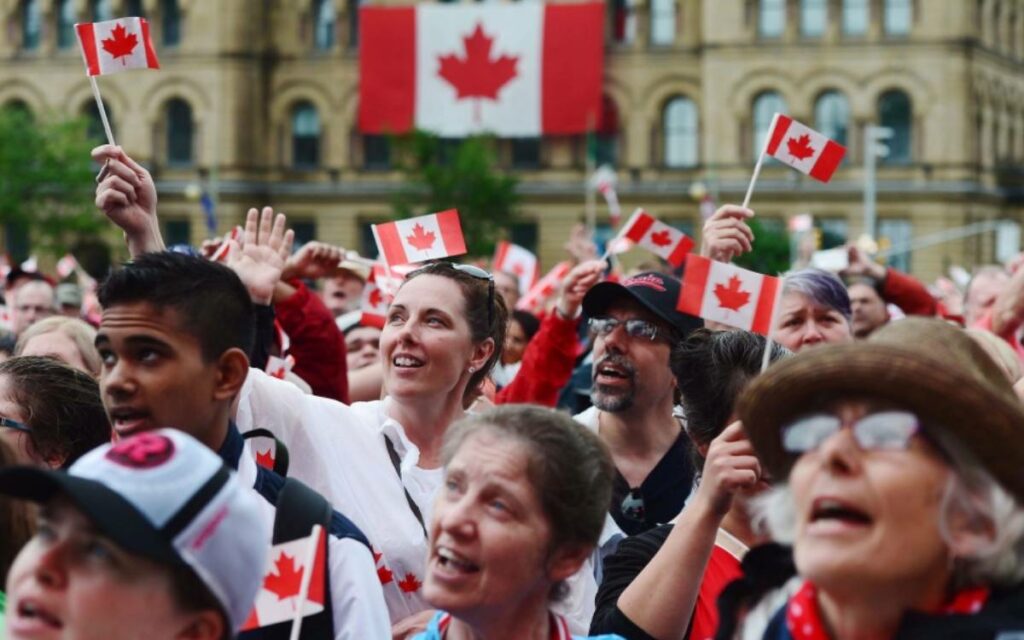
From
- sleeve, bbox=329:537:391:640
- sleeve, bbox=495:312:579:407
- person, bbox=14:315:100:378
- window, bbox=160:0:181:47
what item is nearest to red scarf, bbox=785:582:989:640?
sleeve, bbox=329:537:391:640

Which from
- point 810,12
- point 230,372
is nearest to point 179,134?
point 810,12

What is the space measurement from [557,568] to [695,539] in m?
0.55

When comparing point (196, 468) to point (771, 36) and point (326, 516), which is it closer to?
point (326, 516)

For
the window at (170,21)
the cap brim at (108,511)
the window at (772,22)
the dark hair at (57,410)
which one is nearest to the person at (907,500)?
the cap brim at (108,511)

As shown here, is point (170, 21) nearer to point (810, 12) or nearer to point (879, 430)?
point (810, 12)

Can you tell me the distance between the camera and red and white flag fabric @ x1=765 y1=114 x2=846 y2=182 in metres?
6.56

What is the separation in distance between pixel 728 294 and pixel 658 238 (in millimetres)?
4057

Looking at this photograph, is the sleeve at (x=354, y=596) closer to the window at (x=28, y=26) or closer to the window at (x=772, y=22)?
the window at (x=772, y=22)

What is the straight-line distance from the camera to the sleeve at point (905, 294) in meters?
10.7

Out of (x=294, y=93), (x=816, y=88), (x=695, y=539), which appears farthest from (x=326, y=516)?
(x=294, y=93)

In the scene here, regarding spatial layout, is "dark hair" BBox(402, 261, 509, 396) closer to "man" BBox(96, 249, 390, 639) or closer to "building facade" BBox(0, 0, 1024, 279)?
"man" BBox(96, 249, 390, 639)

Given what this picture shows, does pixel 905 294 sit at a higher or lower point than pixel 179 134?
lower

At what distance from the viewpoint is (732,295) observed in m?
4.63

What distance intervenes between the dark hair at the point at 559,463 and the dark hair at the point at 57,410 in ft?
5.11
